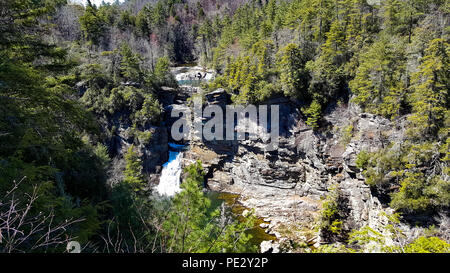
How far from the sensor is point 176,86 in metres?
35.7

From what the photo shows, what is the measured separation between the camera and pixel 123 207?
36.7 feet

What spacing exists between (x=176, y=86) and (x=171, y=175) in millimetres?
13902

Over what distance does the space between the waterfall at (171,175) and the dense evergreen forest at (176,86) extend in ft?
14.6

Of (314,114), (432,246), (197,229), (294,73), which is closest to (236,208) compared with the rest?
(314,114)

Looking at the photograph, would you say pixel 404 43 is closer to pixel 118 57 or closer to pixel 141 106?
pixel 141 106

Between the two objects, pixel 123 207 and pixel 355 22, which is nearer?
pixel 123 207

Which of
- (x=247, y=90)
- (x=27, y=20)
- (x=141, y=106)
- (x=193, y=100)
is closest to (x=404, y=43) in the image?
(x=247, y=90)

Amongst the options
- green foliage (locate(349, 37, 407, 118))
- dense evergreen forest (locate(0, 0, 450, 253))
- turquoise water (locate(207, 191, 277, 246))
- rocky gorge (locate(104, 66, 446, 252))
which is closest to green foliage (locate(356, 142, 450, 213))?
dense evergreen forest (locate(0, 0, 450, 253))

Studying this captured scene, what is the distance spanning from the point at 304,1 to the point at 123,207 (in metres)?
30.2

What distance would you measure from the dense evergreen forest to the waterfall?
4.46 meters

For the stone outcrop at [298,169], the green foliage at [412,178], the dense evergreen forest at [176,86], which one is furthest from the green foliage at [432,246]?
the stone outcrop at [298,169]

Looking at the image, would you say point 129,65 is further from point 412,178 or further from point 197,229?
point 412,178

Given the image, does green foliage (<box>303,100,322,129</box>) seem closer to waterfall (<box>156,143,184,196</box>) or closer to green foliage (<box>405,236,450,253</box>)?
waterfall (<box>156,143,184,196</box>)
